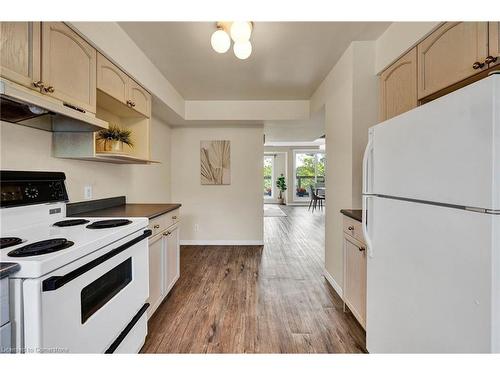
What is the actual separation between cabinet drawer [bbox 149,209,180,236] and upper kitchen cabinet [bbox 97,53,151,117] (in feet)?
3.36

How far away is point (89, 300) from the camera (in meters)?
1.03

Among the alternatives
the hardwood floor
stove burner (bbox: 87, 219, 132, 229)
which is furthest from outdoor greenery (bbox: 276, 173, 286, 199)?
stove burner (bbox: 87, 219, 132, 229)

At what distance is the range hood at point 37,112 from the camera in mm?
925

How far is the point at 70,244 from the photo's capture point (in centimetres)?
95

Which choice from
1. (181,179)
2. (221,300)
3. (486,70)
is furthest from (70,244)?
(181,179)

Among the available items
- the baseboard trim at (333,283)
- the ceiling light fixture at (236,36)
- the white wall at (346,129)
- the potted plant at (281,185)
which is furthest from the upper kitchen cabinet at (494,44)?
the potted plant at (281,185)

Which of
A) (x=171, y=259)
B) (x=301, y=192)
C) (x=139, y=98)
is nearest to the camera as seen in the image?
(x=139, y=98)

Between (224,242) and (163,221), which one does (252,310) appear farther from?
(224,242)

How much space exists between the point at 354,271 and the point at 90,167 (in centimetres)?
239

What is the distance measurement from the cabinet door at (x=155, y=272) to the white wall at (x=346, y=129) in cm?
174

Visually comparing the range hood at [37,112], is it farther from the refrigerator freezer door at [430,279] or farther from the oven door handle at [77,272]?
the refrigerator freezer door at [430,279]

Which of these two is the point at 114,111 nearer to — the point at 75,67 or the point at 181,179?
→ the point at 75,67

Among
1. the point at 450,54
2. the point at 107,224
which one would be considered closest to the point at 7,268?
the point at 107,224
